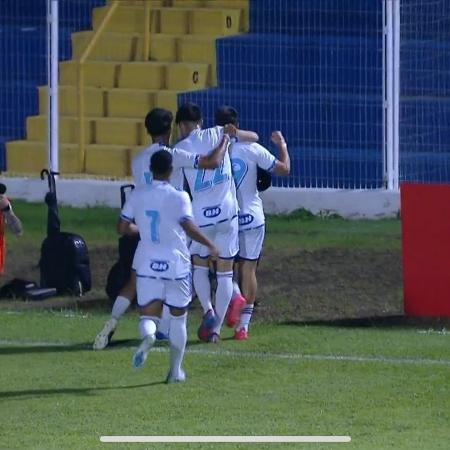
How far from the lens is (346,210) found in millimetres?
17969

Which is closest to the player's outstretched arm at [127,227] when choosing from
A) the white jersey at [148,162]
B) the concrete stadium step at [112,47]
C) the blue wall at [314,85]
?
the white jersey at [148,162]

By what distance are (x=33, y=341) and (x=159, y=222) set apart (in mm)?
2370

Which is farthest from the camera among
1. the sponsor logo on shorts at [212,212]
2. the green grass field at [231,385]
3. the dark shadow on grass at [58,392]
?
the sponsor logo on shorts at [212,212]

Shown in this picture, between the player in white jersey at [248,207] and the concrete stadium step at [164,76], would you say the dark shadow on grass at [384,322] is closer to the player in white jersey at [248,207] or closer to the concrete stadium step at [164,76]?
the player in white jersey at [248,207]

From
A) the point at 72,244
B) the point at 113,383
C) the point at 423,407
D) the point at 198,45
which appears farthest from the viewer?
the point at 198,45

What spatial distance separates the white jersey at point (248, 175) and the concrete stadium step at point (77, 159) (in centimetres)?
729

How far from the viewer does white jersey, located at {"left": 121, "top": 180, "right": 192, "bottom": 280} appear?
33.1 feet

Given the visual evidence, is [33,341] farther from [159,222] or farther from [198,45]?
[198,45]

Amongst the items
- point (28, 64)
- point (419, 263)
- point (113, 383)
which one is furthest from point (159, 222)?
point (28, 64)

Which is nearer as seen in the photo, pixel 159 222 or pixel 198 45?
pixel 159 222

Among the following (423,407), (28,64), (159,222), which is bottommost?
(423,407)

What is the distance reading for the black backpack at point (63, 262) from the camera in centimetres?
1402

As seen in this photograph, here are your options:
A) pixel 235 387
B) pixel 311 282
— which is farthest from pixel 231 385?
pixel 311 282

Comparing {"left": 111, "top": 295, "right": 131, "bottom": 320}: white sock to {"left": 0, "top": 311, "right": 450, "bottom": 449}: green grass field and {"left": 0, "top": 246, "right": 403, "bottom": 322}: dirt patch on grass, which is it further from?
{"left": 0, "top": 246, "right": 403, "bottom": 322}: dirt patch on grass
